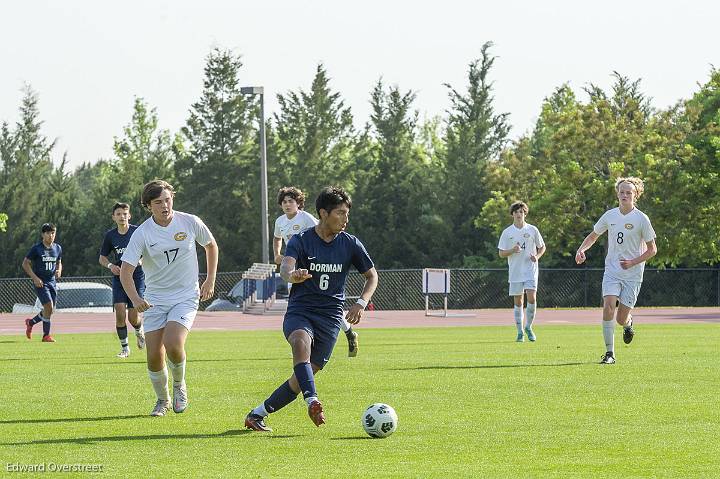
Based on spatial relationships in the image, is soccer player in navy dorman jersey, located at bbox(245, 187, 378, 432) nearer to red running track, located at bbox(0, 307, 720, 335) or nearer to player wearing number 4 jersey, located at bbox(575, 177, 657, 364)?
player wearing number 4 jersey, located at bbox(575, 177, 657, 364)

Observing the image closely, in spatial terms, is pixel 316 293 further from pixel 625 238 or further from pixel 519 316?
pixel 519 316

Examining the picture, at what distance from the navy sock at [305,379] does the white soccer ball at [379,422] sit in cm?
44

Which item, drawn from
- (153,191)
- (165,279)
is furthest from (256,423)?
(153,191)

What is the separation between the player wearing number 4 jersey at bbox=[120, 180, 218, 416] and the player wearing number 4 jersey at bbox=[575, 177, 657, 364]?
274 inches

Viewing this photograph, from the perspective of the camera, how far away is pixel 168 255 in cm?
1095

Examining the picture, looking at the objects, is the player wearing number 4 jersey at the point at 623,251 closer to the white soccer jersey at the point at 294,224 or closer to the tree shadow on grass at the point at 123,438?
the white soccer jersey at the point at 294,224

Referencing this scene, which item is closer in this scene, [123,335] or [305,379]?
[305,379]

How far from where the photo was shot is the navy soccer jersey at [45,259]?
77.7 feet

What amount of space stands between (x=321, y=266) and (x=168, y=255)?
5.84 ft

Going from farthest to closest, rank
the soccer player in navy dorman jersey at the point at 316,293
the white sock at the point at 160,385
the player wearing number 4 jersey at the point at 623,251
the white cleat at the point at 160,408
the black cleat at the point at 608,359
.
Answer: the black cleat at the point at 608,359 → the player wearing number 4 jersey at the point at 623,251 → the white sock at the point at 160,385 → the white cleat at the point at 160,408 → the soccer player in navy dorman jersey at the point at 316,293

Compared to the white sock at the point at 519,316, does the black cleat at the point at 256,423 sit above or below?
below

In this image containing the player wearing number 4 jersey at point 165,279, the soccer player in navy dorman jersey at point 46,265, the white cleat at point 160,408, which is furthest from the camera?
the soccer player in navy dorman jersey at point 46,265

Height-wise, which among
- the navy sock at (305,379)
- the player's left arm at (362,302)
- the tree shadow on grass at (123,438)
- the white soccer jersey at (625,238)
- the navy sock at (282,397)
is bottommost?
the tree shadow on grass at (123,438)

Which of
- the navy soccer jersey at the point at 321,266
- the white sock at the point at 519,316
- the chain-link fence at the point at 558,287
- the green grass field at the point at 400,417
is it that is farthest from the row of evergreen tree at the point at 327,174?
the navy soccer jersey at the point at 321,266
